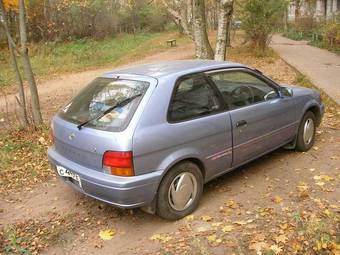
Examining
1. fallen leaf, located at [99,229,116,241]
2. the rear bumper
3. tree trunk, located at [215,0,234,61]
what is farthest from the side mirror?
tree trunk, located at [215,0,234,61]

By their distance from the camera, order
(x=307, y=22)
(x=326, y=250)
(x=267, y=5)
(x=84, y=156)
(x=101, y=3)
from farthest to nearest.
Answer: (x=101, y=3) < (x=307, y=22) < (x=267, y=5) < (x=84, y=156) < (x=326, y=250)

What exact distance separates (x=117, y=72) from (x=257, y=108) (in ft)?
6.03

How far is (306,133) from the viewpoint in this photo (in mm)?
6059

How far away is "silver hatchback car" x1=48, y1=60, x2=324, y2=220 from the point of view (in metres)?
3.86

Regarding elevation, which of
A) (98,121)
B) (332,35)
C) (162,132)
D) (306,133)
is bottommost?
(306,133)

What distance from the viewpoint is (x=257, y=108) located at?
5.04m

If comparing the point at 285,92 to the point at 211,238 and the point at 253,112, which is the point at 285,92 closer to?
the point at 253,112

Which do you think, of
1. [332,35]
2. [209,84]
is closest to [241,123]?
[209,84]

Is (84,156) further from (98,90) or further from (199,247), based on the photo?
(199,247)

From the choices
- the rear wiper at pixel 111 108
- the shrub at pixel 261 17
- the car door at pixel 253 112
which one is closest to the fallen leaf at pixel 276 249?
the car door at pixel 253 112

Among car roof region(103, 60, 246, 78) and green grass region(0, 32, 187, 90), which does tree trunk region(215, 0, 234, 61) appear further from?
green grass region(0, 32, 187, 90)

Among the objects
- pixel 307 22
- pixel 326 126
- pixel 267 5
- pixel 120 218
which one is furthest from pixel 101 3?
pixel 120 218

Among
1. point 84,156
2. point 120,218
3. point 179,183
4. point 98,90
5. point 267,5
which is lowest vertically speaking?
point 120,218

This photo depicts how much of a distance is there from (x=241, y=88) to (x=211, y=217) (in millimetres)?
1706
